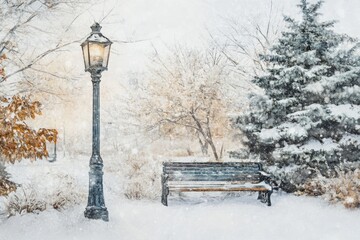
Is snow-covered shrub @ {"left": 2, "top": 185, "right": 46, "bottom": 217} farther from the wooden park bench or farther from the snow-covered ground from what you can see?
the wooden park bench

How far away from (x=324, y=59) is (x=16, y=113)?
8.51 metres

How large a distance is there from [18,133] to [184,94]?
14875 mm

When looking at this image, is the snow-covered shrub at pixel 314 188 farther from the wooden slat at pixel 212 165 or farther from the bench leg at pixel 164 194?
the bench leg at pixel 164 194

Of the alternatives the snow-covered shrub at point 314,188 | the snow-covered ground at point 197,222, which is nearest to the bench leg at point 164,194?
the snow-covered ground at point 197,222

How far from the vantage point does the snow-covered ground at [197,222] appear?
7238 millimetres

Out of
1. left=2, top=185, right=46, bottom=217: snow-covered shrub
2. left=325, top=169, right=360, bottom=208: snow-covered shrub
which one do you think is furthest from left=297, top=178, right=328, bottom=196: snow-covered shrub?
left=2, top=185, right=46, bottom=217: snow-covered shrub

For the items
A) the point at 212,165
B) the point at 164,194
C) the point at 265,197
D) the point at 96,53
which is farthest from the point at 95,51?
the point at 265,197

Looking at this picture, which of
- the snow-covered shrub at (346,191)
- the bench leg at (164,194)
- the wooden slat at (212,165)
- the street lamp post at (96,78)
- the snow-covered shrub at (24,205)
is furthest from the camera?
the wooden slat at (212,165)

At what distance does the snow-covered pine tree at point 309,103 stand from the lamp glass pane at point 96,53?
5346 mm

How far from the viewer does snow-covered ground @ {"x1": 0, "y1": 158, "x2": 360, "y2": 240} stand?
7.24 m

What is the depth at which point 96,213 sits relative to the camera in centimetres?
807

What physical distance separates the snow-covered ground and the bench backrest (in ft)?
2.13

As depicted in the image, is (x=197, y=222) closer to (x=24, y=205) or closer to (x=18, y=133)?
(x=24, y=205)

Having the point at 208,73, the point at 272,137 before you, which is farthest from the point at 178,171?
the point at 208,73
